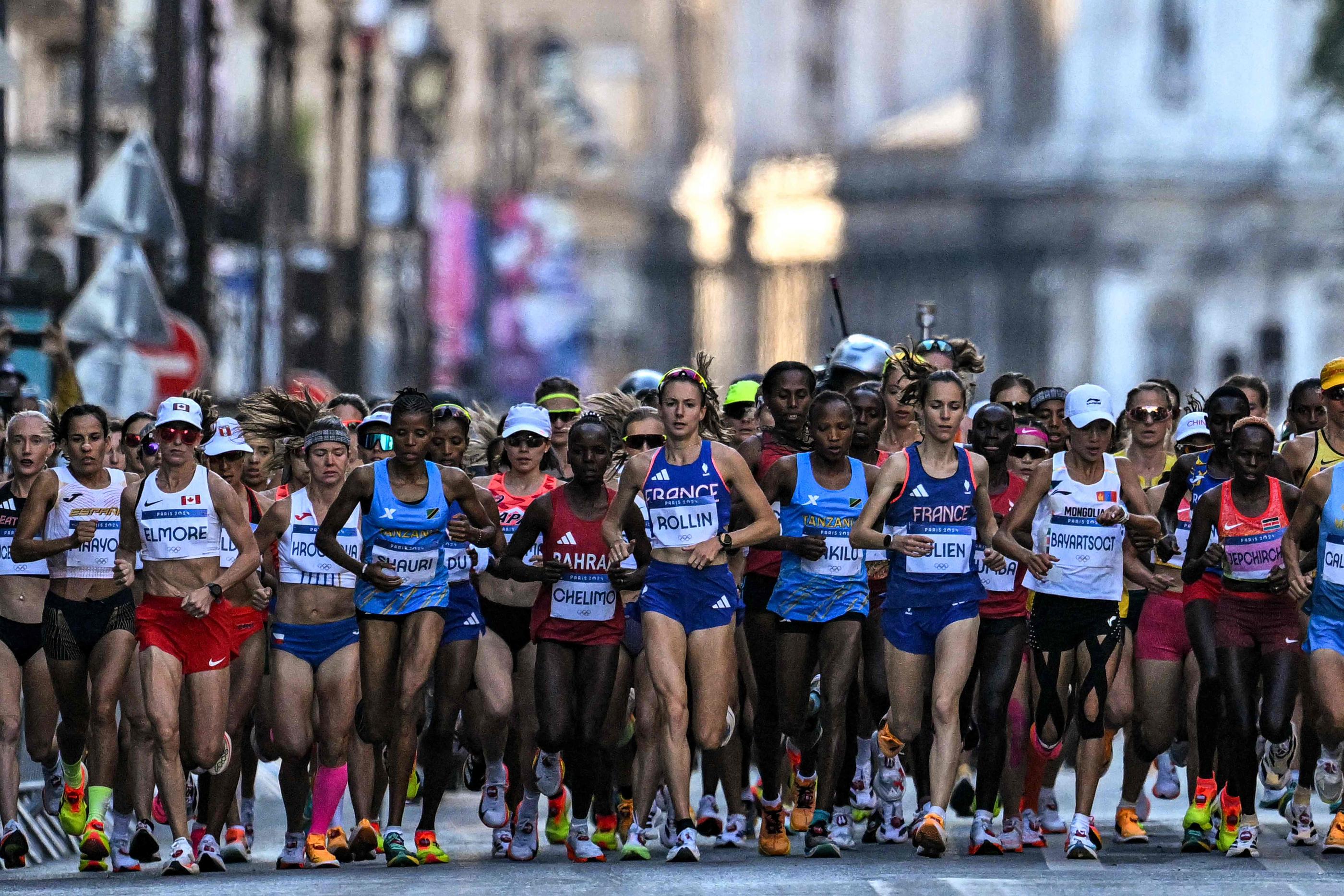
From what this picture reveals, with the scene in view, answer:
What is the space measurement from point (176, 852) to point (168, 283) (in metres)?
10.8

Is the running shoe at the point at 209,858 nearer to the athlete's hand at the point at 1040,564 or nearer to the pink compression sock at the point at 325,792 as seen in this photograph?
the pink compression sock at the point at 325,792

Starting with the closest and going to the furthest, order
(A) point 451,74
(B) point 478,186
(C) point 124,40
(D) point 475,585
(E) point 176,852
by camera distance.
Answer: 1. (E) point 176,852
2. (D) point 475,585
3. (A) point 451,74
4. (C) point 124,40
5. (B) point 478,186

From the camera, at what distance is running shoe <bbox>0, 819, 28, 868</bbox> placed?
42.1 ft

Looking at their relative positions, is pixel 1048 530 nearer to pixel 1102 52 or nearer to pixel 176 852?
pixel 176 852

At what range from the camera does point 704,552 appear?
488 inches

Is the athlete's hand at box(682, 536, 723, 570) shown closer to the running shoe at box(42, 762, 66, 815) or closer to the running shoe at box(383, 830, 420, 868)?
the running shoe at box(383, 830, 420, 868)

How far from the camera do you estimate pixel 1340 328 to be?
62.2 metres

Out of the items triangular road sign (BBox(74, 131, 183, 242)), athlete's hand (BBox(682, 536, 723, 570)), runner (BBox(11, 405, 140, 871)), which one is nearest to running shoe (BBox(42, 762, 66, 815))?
runner (BBox(11, 405, 140, 871))

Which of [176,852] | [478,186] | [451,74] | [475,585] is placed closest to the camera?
[176,852]

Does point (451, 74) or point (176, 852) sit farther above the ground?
point (451, 74)

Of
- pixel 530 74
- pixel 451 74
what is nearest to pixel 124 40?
pixel 451 74

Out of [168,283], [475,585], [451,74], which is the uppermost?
[451,74]

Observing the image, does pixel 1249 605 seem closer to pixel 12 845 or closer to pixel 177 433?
pixel 177 433

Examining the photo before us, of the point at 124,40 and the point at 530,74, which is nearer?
the point at 124,40
